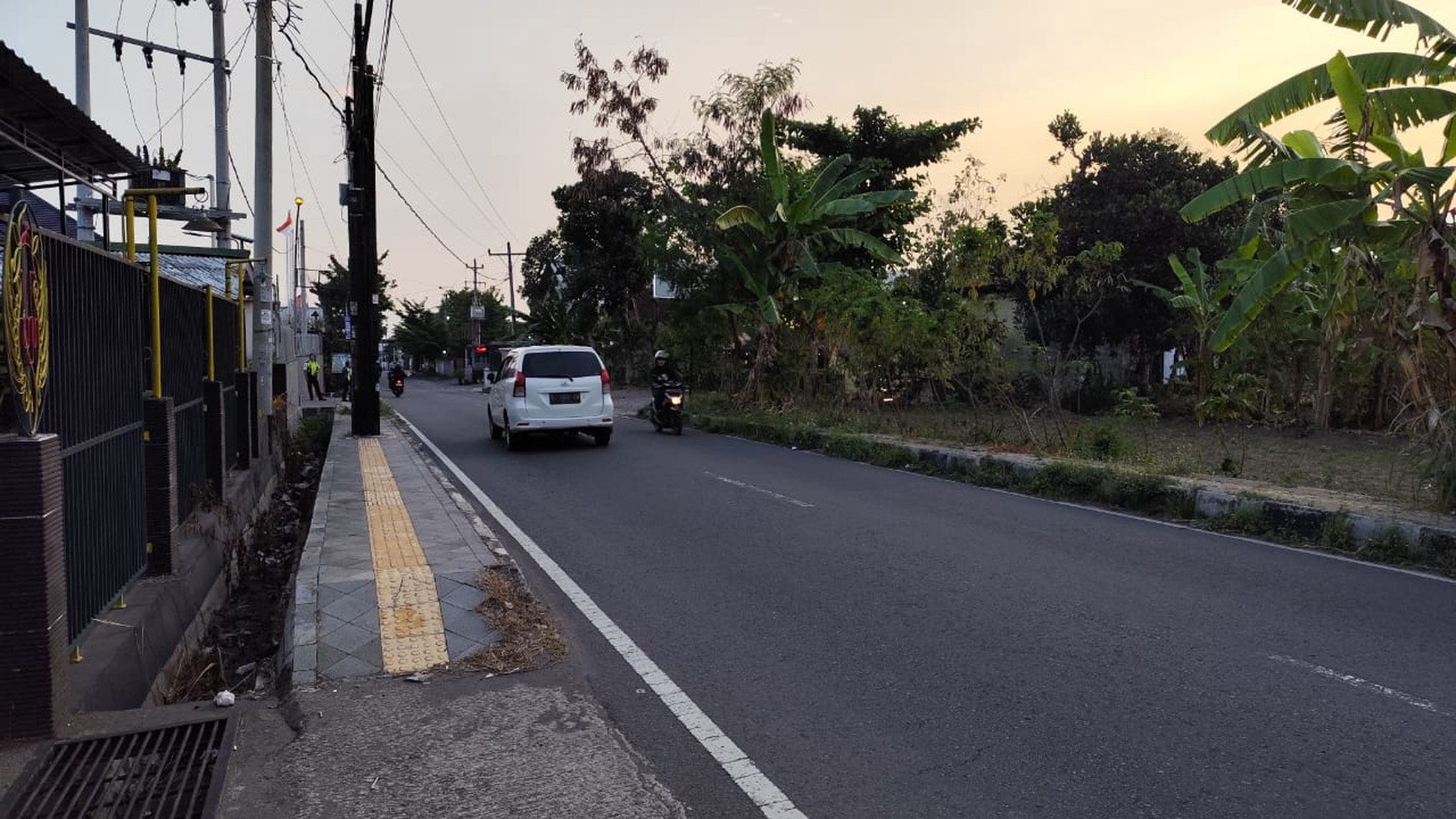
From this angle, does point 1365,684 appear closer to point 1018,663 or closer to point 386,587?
point 1018,663

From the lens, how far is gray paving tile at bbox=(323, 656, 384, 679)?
5.14m

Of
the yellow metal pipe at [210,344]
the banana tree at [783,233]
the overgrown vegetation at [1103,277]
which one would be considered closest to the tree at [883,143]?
the overgrown vegetation at [1103,277]

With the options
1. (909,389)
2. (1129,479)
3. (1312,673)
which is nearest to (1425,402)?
(1129,479)

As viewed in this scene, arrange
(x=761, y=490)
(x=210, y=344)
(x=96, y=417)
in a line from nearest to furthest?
(x=96, y=417), (x=210, y=344), (x=761, y=490)

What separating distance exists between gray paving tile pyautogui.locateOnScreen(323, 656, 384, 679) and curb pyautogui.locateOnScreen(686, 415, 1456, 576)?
26.0 ft

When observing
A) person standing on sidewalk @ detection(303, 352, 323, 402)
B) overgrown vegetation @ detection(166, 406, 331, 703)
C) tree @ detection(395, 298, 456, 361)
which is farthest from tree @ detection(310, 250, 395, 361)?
overgrown vegetation @ detection(166, 406, 331, 703)

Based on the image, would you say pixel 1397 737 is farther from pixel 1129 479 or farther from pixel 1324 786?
pixel 1129 479

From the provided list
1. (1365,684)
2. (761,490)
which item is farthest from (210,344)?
(1365,684)

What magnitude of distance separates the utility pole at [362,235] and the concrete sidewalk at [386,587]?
799cm

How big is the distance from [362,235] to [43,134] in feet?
37.1

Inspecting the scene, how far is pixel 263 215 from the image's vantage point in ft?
50.6

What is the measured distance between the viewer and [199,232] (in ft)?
61.1

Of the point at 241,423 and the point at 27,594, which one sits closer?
the point at 27,594

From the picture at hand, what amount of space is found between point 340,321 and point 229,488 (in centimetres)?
7619
